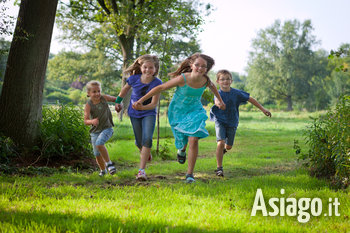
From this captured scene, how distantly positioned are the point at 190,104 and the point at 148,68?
3.16 ft

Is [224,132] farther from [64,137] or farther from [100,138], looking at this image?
[64,137]

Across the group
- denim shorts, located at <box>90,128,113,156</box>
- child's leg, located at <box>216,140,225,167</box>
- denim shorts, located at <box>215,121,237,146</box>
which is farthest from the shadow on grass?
denim shorts, located at <box>215,121,237,146</box>

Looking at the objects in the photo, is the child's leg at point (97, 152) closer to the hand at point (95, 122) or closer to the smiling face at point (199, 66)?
the hand at point (95, 122)

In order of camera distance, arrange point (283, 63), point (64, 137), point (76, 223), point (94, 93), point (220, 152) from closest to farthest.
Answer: point (76, 223) → point (94, 93) → point (220, 152) → point (64, 137) → point (283, 63)

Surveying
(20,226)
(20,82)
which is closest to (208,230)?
(20,226)

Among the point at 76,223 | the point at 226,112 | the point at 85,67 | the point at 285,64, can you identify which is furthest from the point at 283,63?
the point at 76,223

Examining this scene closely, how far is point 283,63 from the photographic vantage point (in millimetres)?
50719

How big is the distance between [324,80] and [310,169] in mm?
50741

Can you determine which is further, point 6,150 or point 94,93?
point 6,150

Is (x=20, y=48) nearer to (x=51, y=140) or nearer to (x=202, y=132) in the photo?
(x=51, y=140)

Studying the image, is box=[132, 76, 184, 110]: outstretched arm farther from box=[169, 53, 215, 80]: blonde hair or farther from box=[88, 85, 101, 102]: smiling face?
box=[88, 85, 101, 102]: smiling face

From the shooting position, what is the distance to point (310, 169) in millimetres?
6398

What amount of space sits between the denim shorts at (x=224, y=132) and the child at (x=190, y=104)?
107 centimetres

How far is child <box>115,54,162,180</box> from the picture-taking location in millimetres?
5863
